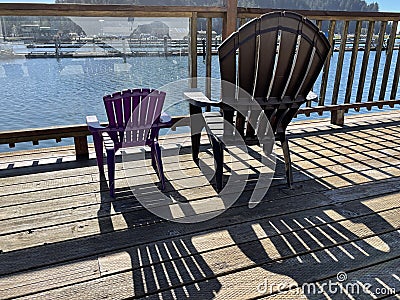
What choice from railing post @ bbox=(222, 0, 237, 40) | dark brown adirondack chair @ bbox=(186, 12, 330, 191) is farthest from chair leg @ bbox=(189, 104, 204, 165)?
railing post @ bbox=(222, 0, 237, 40)

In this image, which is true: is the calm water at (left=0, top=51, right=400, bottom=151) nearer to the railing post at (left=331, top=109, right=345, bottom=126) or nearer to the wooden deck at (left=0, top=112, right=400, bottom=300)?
the wooden deck at (left=0, top=112, right=400, bottom=300)

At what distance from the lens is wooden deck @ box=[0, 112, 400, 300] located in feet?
5.20

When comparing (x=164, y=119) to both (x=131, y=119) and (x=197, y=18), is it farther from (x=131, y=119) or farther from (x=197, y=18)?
(x=197, y=18)

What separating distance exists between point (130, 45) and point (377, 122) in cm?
319

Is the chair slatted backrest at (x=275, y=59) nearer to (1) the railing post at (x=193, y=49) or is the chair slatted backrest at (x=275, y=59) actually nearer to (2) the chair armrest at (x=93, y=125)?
(2) the chair armrest at (x=93, y=125)

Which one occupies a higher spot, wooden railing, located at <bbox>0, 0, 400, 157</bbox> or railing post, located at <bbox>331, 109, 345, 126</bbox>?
wooden railing, located at <bbox>0, 0, 400, 157</bbox>

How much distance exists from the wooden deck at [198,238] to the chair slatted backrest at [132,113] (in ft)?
1.45

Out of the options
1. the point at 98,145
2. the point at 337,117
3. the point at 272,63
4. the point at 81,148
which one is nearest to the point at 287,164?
the point at 272,63

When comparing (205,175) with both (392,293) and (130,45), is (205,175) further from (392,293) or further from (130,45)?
(130,45)

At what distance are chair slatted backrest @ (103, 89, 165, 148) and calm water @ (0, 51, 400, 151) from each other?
0.88 metres

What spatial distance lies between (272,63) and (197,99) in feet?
1.89

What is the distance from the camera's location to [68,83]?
4.58 metres

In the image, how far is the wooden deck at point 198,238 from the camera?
1585mm

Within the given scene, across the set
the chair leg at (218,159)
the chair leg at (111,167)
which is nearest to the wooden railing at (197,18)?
the chair leg at (111,167)
